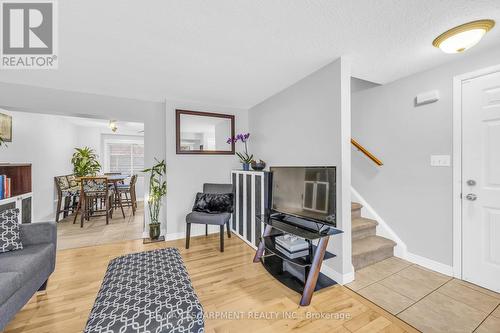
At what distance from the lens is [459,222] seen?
2.09 meters

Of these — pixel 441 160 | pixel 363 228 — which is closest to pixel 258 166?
pixel 363 228

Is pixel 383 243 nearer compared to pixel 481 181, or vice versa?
pixel 481 181

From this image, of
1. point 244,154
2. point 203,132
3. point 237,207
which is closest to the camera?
point 237,207

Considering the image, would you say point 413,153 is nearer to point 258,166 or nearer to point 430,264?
point 430,264

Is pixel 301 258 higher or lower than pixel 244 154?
lower

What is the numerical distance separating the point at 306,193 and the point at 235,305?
1.18 meters

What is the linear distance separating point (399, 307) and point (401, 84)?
242 cm

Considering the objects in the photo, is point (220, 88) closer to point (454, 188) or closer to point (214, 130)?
point (214, 130)

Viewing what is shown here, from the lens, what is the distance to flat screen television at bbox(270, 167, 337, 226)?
5.92 feet

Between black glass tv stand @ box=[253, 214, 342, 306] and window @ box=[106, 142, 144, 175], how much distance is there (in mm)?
5846

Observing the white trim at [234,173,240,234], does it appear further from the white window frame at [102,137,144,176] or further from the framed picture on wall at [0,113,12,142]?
the white window frame at [102,137,144,176]

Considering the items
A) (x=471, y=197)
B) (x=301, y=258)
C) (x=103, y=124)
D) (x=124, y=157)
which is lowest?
(x=301, y=258)

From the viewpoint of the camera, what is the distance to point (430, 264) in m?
2.28

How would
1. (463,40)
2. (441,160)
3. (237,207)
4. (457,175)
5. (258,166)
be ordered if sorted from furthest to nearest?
1. (237,207)
2. (258,166)
3. (441,160)
4. (457,175)
5. (463,40)
